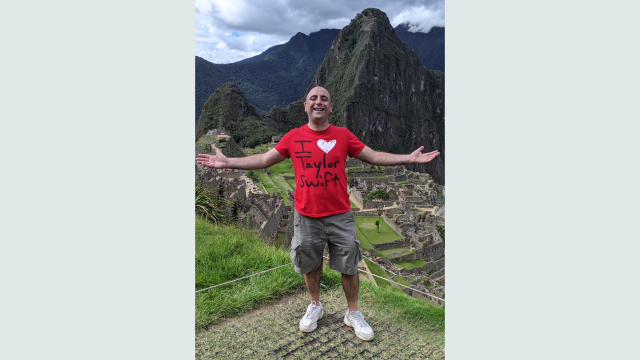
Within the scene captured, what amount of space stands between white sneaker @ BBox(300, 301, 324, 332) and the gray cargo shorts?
341 mm

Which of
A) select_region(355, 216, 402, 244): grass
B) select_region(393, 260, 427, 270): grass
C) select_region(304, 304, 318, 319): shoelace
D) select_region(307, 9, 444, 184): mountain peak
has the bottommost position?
select_region(393, 260, 427, 270): grass

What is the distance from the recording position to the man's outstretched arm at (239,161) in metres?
2.27

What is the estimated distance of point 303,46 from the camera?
110ft

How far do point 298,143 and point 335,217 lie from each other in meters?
0.53

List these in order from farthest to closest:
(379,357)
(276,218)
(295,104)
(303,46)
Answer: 1. (295,104)
2. (303,46)
3. (276,218)
4. (379,357)

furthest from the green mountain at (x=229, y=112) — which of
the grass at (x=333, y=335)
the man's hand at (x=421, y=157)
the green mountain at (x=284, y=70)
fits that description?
the man's hand at (x=421, y=157)

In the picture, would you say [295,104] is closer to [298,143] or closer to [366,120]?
[366,120]

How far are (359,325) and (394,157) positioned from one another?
1.15m

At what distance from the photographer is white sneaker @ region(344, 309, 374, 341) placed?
2.34 metres

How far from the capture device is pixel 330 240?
2.36 metres

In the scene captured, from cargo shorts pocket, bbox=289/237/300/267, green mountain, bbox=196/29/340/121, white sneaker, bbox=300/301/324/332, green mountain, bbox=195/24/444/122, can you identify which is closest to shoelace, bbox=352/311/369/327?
white sneaker, bbox=300/301/324/332

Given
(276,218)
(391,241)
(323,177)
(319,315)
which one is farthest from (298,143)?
Result: (391,241)

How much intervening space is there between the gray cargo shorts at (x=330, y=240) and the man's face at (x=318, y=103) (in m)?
0.65

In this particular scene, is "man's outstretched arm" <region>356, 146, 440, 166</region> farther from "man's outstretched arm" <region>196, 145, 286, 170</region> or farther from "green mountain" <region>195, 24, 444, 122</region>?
"green mountain" <region>195, 24, 444, 122</region>
